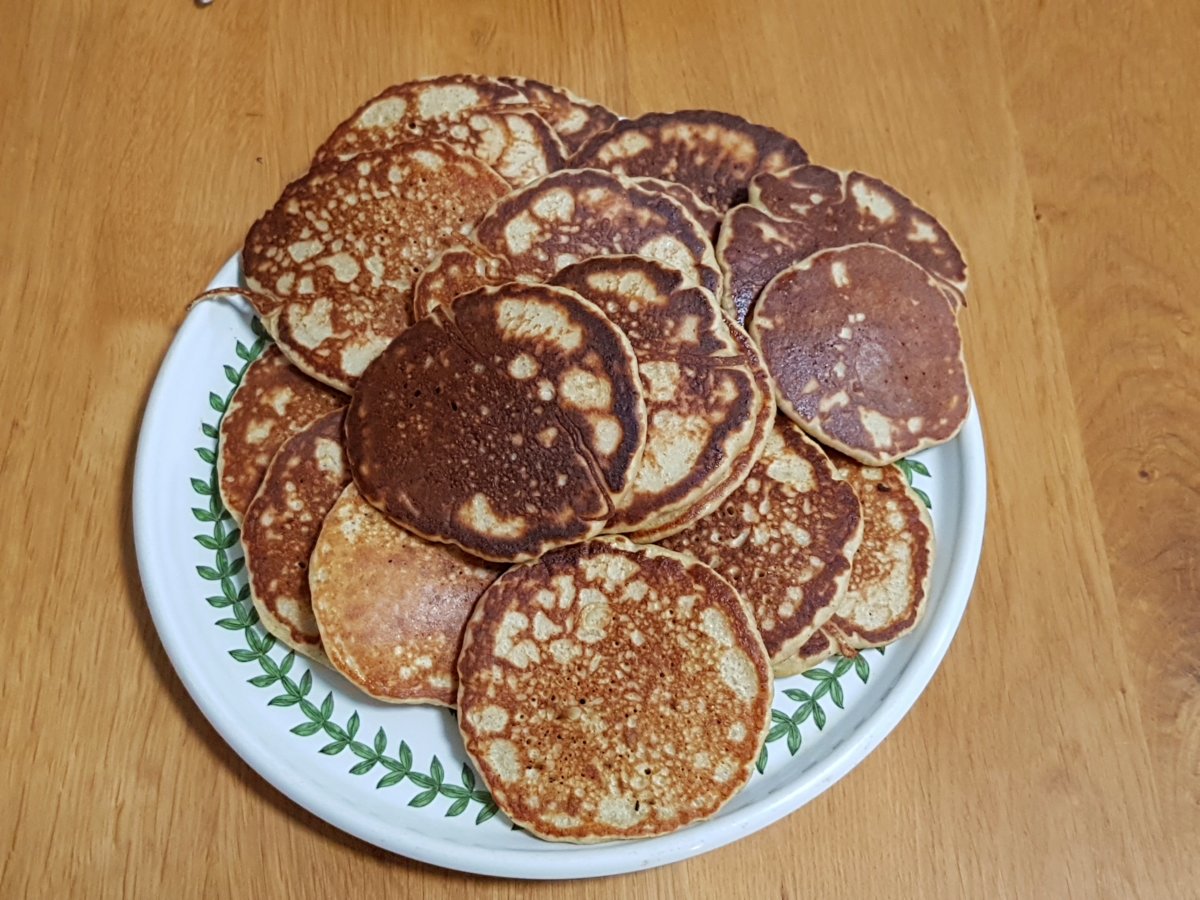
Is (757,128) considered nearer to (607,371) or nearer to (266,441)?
(607,371)

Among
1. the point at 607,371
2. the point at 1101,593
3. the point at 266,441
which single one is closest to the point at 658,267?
the point at 607,371

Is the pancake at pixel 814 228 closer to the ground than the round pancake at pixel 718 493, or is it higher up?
higher up

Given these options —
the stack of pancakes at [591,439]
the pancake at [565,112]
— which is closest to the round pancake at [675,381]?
the stack of pancakes at [591,439]

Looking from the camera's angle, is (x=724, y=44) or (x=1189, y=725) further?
(x=724, y=44)

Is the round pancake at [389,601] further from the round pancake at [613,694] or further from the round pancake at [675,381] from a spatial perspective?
the round pancake at [675,381]

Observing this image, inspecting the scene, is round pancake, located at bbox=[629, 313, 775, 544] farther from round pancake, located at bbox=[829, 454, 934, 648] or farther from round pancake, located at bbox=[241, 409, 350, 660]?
round pancake, located at bbox=[241, 409, 350, 660]

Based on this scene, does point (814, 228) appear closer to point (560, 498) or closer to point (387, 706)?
point (560, 498)
